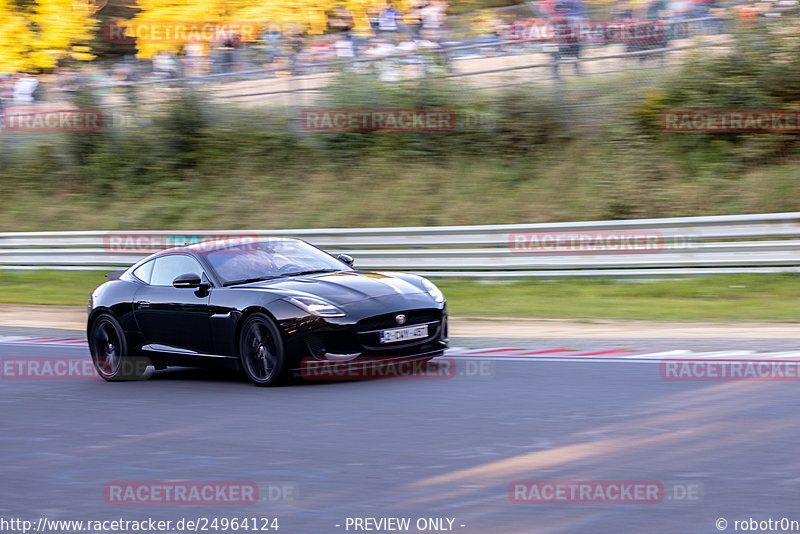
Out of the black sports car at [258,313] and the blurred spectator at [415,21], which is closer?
the black sports car at [258,313]

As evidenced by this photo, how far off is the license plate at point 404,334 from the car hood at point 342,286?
34 cm

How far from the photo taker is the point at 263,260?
9.70 m

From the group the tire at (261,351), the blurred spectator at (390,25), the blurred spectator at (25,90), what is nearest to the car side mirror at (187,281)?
the tire at (261,351)

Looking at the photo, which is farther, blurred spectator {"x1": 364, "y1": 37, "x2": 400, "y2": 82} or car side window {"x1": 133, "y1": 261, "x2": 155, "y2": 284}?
blurred spectator {"x1": 364, "y1": 37, "x2": 400, "y2": 82}

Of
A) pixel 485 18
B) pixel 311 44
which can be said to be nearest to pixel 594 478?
pixel 485 18

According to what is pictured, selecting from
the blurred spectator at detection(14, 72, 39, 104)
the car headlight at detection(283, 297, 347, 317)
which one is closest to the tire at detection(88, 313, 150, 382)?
the car headlight at detection(283, 297, 347, 317)

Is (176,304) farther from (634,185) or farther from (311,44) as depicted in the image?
(311,44)

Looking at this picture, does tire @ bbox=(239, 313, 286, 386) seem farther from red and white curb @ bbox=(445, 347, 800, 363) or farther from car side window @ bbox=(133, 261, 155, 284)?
red and white curb @ bbox=(445, 347, 800, 363)

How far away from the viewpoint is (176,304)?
9.60 meters

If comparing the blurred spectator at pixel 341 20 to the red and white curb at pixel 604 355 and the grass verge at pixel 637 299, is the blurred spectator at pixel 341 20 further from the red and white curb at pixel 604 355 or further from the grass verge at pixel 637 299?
the red and white curb at pixel 604 355

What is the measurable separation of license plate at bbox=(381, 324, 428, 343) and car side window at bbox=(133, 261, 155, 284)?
2.76 m

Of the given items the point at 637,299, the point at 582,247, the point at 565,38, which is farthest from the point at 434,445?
the point at 565,38

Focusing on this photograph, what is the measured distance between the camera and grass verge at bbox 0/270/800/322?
12839mm

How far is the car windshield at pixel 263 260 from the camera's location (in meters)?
9.45
